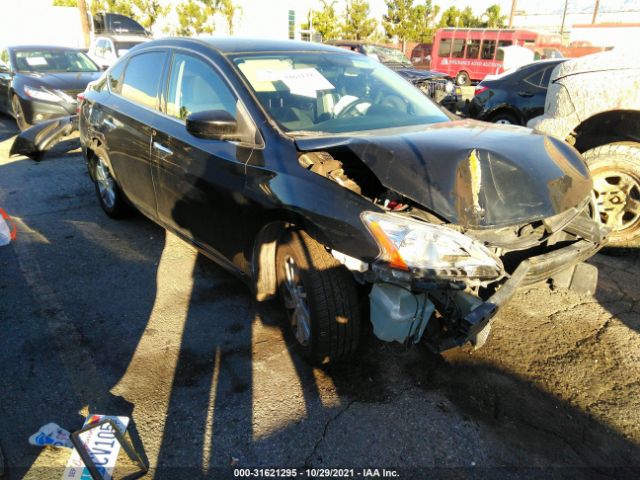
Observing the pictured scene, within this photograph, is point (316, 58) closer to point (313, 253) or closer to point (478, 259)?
point (313, 253)

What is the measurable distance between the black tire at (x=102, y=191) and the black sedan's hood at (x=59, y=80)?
4710 millimetres

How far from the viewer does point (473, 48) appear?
24328mm

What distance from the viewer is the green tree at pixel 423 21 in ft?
115

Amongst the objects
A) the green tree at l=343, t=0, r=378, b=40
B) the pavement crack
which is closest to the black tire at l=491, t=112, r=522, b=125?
the pavement crack

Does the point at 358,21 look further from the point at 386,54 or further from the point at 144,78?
the point at 144,78

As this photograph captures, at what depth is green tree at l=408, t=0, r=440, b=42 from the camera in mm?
35156

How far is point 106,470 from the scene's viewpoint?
6.42 feet

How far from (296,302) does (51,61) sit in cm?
952

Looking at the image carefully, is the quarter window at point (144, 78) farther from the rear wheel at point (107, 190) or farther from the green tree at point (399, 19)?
the green tree at point (399, 19)

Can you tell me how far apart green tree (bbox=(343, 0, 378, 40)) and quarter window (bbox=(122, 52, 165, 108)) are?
1354 inches

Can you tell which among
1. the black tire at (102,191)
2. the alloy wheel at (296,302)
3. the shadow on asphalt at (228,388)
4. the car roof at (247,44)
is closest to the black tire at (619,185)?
the shadow on asphalt at (228,388)

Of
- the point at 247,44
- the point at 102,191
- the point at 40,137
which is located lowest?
the point at 102,191

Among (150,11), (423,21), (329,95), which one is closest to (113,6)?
(150,11)

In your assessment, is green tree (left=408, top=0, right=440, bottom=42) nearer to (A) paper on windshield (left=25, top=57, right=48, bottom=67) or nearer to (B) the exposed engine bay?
(A) paper on windshield (left=25, top=57, right=48, bottom=67)
